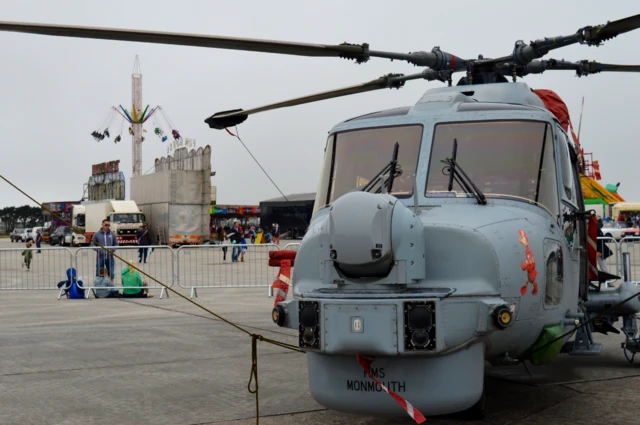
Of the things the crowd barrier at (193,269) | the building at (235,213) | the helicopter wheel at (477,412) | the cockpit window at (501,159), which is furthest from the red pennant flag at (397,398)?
the building at (235,213)

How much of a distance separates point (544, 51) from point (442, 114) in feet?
6.42

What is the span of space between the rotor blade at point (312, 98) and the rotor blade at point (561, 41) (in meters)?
0.94

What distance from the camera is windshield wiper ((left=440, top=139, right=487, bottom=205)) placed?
565 centimetres

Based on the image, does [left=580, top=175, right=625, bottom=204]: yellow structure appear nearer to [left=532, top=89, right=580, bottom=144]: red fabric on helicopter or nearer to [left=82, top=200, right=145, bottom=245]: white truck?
[left=532, top=89, right=580, bottom=144]: red fabric on helicopter

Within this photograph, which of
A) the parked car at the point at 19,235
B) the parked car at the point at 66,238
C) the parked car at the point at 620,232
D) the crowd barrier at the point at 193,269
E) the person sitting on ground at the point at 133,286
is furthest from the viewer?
the parked car at the point at 19,235

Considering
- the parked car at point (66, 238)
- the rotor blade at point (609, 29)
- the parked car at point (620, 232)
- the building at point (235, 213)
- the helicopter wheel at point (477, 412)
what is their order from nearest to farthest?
the helicopter wheel at point (477, 412)
the rotor blade at point (609, 29)
the parked car at point (620, 232)
the parked car at point (66, 238)
the building at point (235, 213)

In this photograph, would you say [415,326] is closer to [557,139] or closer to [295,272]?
[295,272]

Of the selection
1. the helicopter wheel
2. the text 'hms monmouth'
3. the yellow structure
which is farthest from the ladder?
the text 'hms monmouth'

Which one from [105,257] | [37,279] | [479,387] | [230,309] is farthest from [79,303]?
[479,387]

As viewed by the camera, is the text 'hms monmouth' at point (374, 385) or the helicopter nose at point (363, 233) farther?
the text 'hms monmouth' at point (374, 385)

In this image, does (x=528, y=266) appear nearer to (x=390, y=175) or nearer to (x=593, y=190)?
(x=390, y=175)

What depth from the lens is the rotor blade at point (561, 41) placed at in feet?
19.6

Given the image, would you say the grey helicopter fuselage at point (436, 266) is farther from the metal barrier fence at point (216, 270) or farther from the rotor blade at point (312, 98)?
the metal barrier fence at point (216, 270)

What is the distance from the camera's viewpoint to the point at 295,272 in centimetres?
549
